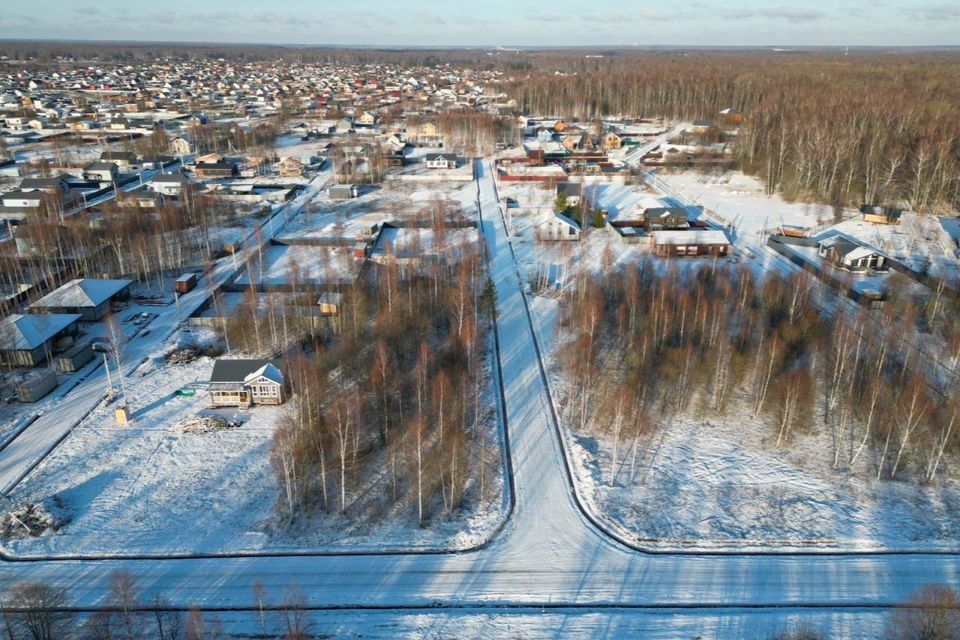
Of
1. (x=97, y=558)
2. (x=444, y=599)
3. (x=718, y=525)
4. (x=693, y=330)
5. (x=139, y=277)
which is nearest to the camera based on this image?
(x=444, y=599)

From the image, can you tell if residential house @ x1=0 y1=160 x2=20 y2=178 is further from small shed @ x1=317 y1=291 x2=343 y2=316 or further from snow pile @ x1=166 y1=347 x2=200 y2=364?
small shed @ x1=317 y1=291 x2=343 y2=316

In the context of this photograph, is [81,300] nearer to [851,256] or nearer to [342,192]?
[342,192]

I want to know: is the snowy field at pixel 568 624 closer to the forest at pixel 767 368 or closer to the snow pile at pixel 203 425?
the forest at pixel 767 368

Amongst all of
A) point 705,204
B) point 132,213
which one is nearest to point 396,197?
point 132,213

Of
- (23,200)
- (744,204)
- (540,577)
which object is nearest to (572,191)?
(744,204)

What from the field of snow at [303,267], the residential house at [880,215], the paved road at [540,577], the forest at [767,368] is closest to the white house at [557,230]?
the forest at [767,368]

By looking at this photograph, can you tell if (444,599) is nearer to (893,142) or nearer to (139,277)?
(139,277)
